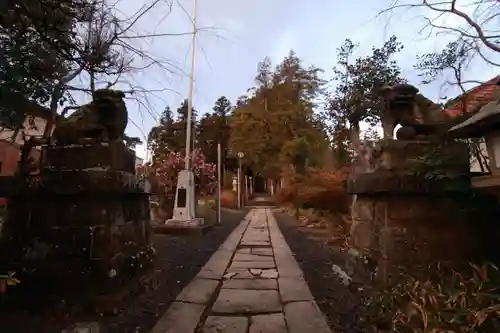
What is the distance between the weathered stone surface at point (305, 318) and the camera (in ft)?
9.14

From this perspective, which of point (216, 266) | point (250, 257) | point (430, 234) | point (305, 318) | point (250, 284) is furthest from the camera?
point (250, 257)

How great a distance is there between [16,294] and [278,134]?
2241 centimetres

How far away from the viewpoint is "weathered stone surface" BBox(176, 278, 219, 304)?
3.56 metres

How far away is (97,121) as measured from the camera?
3.39m

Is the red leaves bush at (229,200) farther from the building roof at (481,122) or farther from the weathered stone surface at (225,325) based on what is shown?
the building roof at (481,122)

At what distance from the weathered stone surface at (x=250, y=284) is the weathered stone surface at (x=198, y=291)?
14 centimetres

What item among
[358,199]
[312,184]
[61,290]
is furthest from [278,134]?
[61,290]

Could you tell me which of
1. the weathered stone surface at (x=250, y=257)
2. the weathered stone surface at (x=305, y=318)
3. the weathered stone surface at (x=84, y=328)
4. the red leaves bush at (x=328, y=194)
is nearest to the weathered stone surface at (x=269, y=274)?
the weathered stone surface at (x=250, y=257)

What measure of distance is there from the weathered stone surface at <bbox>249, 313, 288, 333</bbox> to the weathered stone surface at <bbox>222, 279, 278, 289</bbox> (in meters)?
0.97

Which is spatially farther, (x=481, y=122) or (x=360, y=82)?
(x=360, y=82)

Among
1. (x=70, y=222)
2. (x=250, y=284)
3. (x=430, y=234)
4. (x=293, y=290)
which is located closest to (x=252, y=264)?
(x=250, y=284)

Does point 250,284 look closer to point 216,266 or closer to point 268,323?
point 216,266

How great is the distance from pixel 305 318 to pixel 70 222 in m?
1.89

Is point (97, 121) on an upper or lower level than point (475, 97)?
lower
